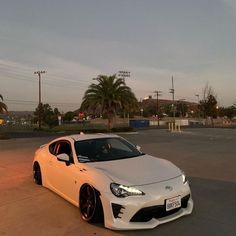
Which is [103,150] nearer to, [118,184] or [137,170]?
[137,170]

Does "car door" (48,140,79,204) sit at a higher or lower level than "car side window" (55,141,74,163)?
lower

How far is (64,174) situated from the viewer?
6.43 m

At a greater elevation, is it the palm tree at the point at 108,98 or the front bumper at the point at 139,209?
the palm tree at the point at 108,98

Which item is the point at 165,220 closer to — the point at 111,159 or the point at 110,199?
the point at 110,199

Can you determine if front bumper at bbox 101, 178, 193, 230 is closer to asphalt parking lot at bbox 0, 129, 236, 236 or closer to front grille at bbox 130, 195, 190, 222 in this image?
front grille at bbox 130, 195, 190, 222

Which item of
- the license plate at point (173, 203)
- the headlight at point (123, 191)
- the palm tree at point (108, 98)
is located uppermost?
the palm tree at point (108, 98)

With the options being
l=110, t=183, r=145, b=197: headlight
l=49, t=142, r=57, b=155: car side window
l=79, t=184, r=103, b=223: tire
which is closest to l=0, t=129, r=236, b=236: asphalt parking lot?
l=79, t=184, r=103, b=223: tire

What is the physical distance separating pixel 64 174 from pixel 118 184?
5.57 feet

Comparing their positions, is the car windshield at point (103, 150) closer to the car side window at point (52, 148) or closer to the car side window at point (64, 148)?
the car side window at point (64, 148)

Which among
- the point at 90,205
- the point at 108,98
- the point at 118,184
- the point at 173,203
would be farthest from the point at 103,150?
the point at 108,98

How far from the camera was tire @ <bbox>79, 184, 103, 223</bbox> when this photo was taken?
518 centimetres

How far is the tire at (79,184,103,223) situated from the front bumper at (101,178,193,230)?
6.6 inches

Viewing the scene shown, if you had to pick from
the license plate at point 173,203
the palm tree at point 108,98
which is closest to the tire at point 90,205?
the license plate at point 173,203

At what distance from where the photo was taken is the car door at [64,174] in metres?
6.03
